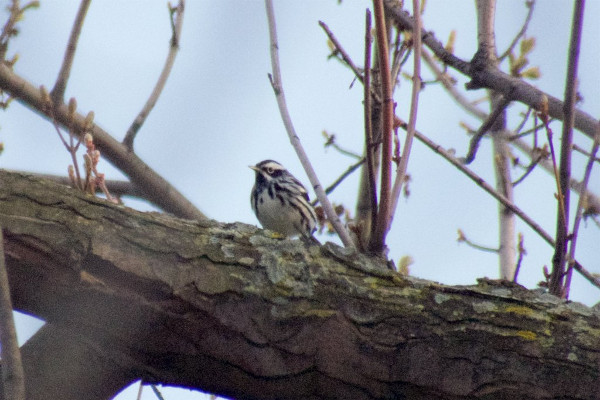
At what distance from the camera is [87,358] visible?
93.7 inches

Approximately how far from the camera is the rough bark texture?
2252 mm

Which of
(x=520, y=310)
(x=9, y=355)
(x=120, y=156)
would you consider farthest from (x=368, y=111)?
(x=120, y=156)

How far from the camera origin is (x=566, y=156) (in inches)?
102

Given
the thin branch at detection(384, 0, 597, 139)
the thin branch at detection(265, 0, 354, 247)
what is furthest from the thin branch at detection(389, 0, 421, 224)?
the thin branch at detection(384, 0, 597, 139)

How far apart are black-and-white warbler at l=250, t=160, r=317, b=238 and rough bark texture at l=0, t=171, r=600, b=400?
3.15 meters

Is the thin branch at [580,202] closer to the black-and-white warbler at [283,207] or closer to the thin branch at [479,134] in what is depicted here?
the thin branch at [479,134]

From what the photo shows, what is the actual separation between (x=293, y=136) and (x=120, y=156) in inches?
54.0

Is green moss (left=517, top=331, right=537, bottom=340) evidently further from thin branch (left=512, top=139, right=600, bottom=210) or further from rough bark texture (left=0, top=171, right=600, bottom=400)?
thin branch (left=512, top=139, right=600, bottom=210)

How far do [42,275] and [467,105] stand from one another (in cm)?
393

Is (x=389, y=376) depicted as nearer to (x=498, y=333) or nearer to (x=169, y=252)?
(x=498, y=333)

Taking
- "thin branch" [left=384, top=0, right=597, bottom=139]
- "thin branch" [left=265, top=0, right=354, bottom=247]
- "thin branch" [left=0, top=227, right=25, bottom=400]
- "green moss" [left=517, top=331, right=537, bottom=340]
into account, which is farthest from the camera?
"thin branch" [left=265, top=0, right=354, bottom=247]

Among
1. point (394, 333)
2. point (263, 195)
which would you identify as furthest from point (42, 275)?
point (263, 195)

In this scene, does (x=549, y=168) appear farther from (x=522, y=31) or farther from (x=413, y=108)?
(x=413, y=108)

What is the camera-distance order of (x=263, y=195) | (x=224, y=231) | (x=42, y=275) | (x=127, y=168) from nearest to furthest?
1. (x=42, y=275)
2. (x=224, y=231)
3. (x=127, y=168)
4. (x=263, y=195)
